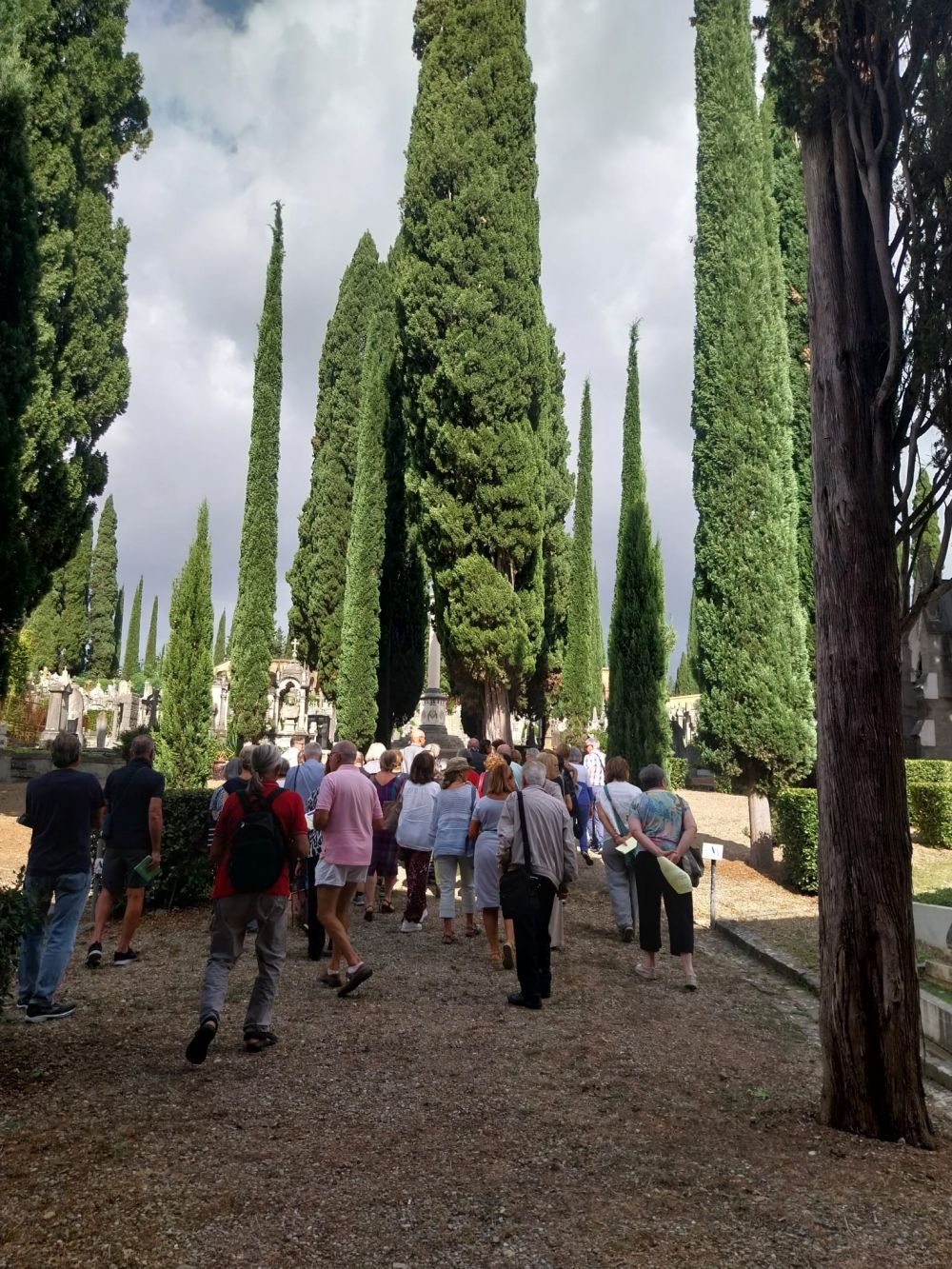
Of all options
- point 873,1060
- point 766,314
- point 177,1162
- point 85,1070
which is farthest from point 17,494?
point 766,314

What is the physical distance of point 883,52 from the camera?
14.7 feet

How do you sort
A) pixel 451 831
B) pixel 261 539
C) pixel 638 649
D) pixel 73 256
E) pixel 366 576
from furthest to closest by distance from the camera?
pixel 261 539 < pixel 366 576 < pixel 638 649 < pixel 73 256 < pixel 451 831

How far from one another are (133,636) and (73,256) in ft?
185

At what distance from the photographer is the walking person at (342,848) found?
6102 millimetres

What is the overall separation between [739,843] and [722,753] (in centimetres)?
264

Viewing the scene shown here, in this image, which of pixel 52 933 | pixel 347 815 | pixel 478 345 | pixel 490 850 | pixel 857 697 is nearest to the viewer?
pixel 857 697

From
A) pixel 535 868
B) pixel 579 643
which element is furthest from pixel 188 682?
pixel 579 643

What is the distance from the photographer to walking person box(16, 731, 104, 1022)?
5148mm

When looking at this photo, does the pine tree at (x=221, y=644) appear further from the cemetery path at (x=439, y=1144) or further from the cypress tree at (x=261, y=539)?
the cemetery path at (x=439, y=1144)

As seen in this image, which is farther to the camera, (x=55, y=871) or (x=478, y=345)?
(x=478, y=345)

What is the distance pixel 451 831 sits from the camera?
7.82 m

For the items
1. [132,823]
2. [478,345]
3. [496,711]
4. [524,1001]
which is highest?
[478,345]

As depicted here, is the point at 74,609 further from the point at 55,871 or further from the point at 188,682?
the point at 55,871

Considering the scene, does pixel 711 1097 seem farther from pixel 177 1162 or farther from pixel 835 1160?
pixel 177 1162
